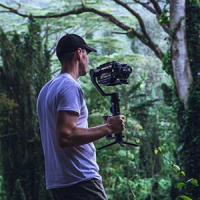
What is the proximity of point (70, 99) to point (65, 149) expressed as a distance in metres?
0.23

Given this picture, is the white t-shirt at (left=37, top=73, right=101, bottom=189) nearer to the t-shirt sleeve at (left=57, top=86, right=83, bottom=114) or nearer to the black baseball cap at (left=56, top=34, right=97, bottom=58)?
the t-shirt sleeve at (left=57, top=86, right=83, bottom=114)

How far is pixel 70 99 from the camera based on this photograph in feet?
6.63

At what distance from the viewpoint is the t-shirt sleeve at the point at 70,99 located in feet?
6.61

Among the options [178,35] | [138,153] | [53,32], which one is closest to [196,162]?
[178,35]

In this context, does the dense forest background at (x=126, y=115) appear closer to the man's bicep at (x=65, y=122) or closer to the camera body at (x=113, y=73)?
the camera body at (x=113, y=73)

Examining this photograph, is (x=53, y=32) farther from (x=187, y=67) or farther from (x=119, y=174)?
(x=187, y=67)

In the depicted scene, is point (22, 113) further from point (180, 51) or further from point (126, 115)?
point (180, 51)

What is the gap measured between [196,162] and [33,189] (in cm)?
297

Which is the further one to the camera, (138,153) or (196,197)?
(138,153)

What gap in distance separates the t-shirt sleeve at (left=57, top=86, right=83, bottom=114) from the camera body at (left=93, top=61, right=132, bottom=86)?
0.55 feet

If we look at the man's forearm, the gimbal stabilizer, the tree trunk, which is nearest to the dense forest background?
the tree trunk

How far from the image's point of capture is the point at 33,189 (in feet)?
26.2

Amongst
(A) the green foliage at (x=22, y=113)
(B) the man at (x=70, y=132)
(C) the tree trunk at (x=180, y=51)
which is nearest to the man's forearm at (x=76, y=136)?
(B) the man at (x=70, y=132)

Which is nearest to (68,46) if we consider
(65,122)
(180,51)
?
(65,122)
